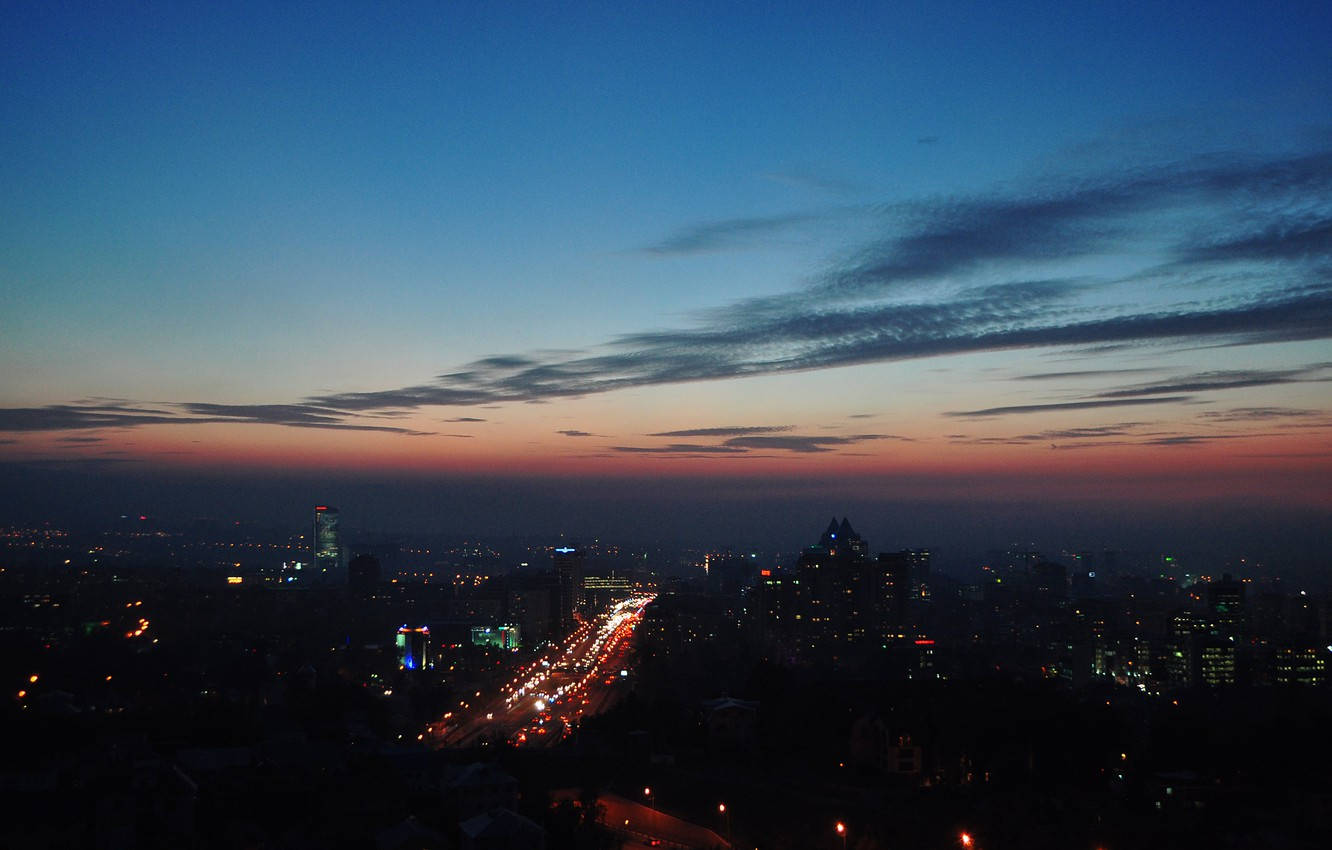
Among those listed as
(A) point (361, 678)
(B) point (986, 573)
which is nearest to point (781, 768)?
(A) point (361, 678)

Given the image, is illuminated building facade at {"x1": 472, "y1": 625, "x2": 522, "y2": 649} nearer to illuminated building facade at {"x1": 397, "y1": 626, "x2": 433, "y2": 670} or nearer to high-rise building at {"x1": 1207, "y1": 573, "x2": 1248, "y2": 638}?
illuminated building facade at {"x1": 397, "y1": 626, "x2": 433, "y2": 670}

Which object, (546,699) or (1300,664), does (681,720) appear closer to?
(546,699)

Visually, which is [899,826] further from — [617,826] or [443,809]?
[443,809]

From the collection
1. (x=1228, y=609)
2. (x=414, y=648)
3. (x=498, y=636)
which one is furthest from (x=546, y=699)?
(x=1228, y=609)

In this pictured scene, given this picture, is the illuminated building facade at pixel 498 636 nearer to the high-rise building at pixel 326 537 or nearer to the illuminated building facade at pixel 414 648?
the illuminated building facade at pixel 414 648

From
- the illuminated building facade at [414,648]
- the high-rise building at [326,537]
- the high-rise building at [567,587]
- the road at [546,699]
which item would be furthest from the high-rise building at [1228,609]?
the high-rise building at [326,537]
